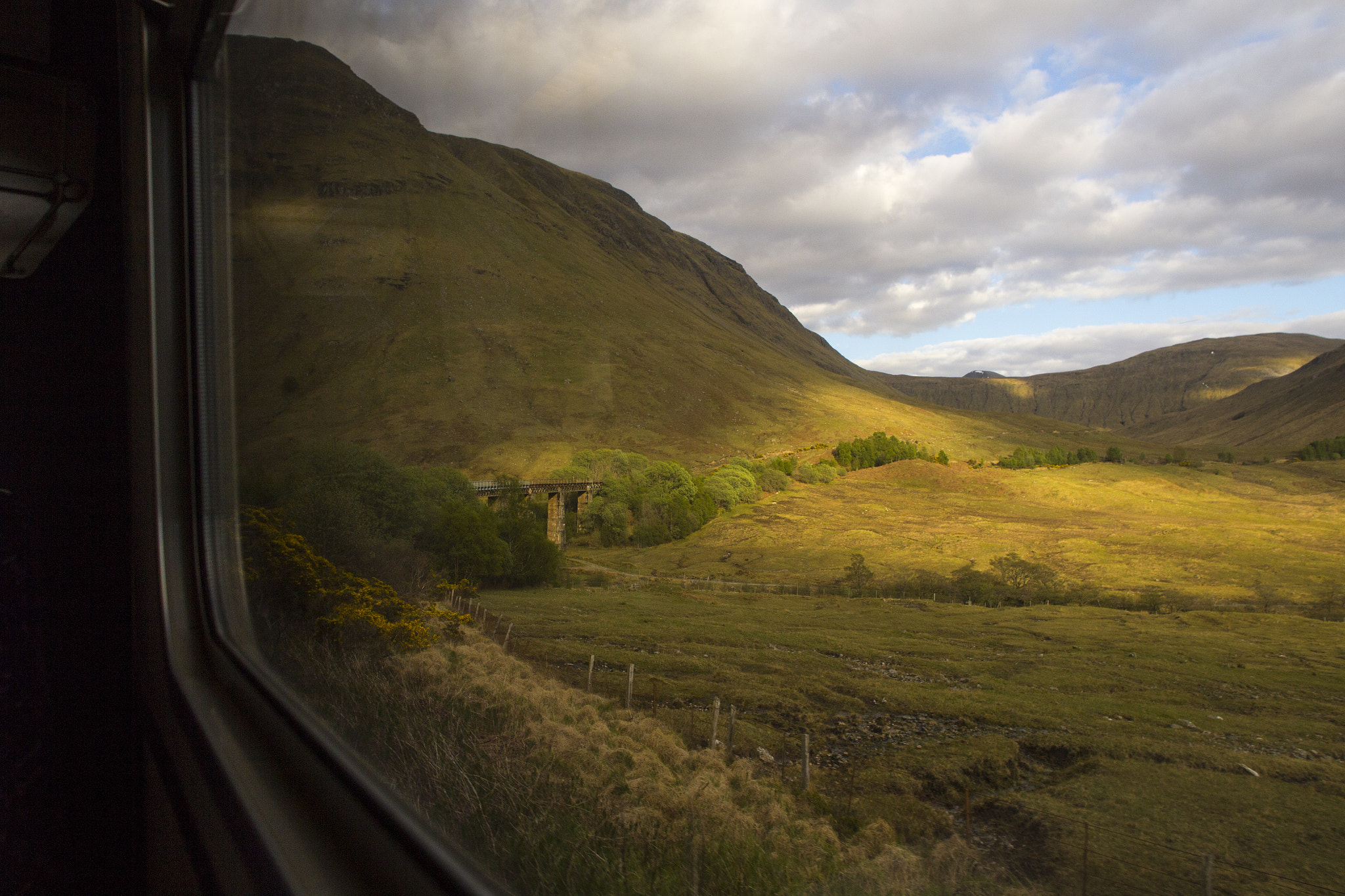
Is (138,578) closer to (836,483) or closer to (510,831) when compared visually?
(510,831)

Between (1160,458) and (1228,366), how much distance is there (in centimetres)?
11133

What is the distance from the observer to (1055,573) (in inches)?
77.9

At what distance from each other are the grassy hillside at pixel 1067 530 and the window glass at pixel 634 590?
0.06ft

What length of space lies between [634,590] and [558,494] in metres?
0.35

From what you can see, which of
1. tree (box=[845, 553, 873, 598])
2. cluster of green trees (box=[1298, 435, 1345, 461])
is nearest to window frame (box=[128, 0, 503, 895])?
tree (box=[845, 553, 873, 598])

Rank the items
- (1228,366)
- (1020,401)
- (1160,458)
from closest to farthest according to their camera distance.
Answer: (1160,458) → (1228,366) → (1020,401)

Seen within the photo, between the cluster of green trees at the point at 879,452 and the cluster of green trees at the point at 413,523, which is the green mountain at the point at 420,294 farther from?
the cluster of green trees at the point at 879,452

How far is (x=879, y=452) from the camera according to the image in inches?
119

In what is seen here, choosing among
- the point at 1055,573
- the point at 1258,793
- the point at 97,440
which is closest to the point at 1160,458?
the point at 1055,573

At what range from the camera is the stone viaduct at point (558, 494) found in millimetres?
1940

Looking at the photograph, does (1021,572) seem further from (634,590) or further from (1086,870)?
(1086,870)

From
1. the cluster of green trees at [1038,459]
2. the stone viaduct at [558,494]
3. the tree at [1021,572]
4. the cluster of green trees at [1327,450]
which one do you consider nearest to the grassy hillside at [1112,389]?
the cluster of green trees at [1038,459]

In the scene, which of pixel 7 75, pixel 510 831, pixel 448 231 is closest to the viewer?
pixel 510 831

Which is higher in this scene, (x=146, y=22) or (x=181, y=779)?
(x=146, y=22)
